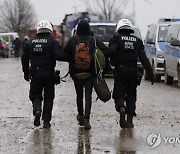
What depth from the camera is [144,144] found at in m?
8.38

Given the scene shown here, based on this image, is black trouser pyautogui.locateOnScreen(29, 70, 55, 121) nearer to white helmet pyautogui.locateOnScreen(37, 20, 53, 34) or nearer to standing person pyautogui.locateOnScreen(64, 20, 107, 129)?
standing person pyautogui.locateOnScreen(64, 20, 107, 129)

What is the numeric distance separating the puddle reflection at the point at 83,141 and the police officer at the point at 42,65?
692mm

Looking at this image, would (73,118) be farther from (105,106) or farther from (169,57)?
(169,57)

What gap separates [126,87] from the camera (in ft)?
32.3

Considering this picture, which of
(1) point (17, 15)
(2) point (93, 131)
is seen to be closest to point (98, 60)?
(2) point (93, 131)

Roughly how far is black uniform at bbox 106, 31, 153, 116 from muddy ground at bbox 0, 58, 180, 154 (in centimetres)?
61

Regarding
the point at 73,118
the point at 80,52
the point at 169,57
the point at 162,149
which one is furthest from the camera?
the point at 169,57

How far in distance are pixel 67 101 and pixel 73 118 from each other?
291cm

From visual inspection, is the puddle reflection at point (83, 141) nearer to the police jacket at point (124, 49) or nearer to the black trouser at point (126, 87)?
the black trouser at point (126, 87)

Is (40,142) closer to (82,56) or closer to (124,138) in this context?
(124,138)

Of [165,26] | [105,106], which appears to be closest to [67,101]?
[105,106]

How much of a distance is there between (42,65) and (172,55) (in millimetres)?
9708

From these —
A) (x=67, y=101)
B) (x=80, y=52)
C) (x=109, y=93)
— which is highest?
(x=80, y=52)

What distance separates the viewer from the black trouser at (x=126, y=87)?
970 centimetres
